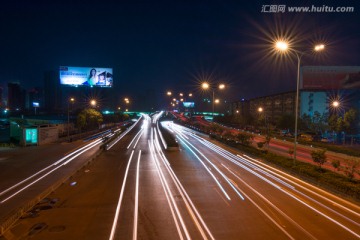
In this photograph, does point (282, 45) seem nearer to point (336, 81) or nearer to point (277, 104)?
point (336, 81)

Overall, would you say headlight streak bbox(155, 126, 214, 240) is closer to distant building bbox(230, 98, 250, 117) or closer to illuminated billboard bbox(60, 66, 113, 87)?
illuminated billboard bbox(60, 66, 113, 87)

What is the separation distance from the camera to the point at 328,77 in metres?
64.4

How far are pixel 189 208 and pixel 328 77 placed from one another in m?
63.6

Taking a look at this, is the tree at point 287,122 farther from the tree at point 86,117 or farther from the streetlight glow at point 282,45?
the streetlight glow at point 282,45

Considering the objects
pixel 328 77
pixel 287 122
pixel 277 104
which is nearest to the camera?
pixel 287 122

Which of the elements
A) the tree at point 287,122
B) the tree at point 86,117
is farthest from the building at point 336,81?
the tree at point 86,117

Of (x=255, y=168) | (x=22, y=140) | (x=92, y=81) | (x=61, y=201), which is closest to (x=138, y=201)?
(x=61, y=201)

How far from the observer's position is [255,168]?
21812 mm

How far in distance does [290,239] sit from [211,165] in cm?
1368

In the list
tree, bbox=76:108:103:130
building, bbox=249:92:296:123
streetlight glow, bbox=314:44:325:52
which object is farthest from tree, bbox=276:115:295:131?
streetlight glow, bbox=314:44:325:52

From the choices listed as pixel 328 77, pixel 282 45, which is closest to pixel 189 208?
pixel 282 45

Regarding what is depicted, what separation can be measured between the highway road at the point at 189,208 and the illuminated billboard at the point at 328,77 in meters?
50.9

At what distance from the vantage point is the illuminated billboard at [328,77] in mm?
63875

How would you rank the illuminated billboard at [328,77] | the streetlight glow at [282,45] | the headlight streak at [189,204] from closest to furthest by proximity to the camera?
the headlight streak at [189,204] < the streetlight glow at [282,45] < the illuminated billboard at [328,77]
